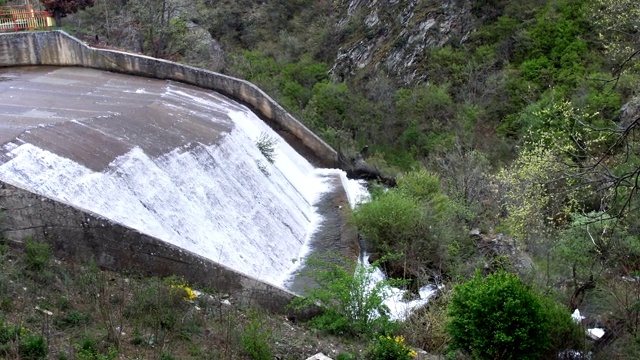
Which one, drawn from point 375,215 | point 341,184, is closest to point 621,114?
point 341,184

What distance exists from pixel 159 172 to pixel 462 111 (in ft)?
58.1

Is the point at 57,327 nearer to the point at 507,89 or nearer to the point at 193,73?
the point at 193,73

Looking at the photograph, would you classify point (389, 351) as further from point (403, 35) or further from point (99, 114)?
point (403, 35)

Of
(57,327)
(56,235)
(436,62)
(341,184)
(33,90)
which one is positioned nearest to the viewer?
(57,327)

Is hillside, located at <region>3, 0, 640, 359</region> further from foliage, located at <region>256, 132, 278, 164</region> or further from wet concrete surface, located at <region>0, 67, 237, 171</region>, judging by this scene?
wet concrete surface, located at <region>0, 67, 237, 171</region>

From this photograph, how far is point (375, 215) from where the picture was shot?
51.7 ft

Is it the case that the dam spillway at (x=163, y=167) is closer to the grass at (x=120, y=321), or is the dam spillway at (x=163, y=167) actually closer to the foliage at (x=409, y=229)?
the grass at (x=120, y=321)

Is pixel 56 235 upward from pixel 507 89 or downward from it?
upward

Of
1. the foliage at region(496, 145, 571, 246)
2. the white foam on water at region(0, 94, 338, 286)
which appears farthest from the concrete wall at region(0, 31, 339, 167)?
the foliage at region(496, 145, 571, 246)

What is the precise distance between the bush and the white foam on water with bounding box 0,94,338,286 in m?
4.66

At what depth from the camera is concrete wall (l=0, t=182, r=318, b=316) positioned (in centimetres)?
1001

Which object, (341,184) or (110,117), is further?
(341,184)

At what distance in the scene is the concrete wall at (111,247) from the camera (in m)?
10.0

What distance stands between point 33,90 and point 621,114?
720 inches
